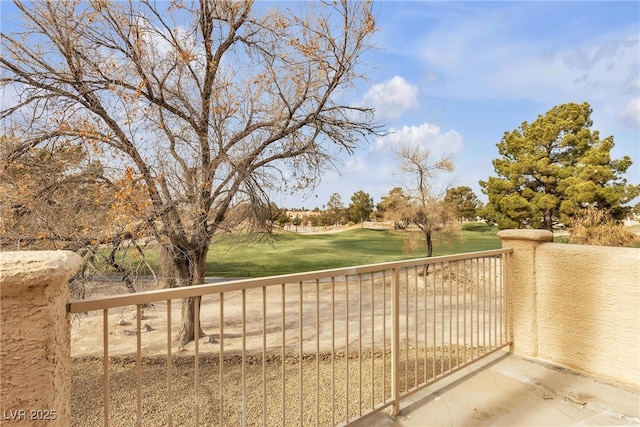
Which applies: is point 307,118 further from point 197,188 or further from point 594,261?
point 594,261

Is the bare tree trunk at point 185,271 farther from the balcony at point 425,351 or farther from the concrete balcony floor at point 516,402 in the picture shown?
the concrete balcony floor at point 516,402

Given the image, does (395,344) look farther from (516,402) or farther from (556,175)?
→ (556,175)

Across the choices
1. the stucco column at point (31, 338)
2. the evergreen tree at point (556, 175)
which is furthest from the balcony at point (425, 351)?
the evergreen tree at point (556, 175)

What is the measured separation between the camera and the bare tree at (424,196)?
11.3 m

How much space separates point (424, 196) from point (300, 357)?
1050cm

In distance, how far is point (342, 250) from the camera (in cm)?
1656

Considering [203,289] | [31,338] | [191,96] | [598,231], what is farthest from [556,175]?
[31,338]

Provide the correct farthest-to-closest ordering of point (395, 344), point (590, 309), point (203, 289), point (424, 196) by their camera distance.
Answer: point (424, 196) → point (590, 309) → point (395, 344) → point (203, 289)

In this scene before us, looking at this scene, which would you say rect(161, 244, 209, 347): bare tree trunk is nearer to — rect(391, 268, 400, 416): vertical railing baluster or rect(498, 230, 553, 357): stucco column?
rect(391, 268, 400, 416): vertical railing baluster

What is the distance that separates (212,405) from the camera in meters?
3.79

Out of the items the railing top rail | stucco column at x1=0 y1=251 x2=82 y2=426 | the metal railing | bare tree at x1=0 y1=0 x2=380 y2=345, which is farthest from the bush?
stucco column at x1=0 y1=251 x2=82 y2=426

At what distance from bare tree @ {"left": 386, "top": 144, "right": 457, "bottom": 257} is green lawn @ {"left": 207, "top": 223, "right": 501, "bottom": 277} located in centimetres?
94

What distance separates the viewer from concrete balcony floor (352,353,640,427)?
79.0 inches

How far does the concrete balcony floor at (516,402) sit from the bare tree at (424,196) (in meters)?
8.87
